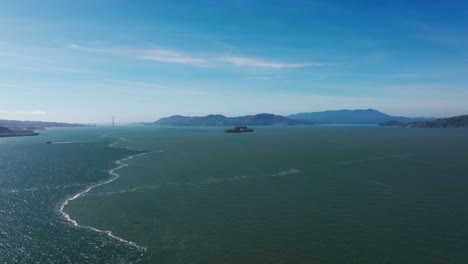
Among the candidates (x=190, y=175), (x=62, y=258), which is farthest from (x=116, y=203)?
(x=190, y=175)

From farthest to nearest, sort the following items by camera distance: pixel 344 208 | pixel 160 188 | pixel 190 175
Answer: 1. pixel 190 175
2. pixel 160 188
3. pixel 344 208

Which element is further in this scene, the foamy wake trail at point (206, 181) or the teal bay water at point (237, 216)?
the foamy wake trail at point (206, 181)

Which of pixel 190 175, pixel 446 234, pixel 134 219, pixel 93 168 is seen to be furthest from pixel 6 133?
pixel 446 234

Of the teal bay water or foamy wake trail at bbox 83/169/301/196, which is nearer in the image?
the teal bay water

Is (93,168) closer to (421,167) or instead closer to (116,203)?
(116,203)

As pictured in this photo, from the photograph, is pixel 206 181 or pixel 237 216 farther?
pixel 206 181

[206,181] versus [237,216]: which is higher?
[206,181]

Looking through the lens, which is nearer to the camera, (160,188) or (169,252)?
(169,252)

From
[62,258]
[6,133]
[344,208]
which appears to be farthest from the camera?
[6,133]

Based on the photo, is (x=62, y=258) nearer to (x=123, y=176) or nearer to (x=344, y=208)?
(x=344, y=208)
